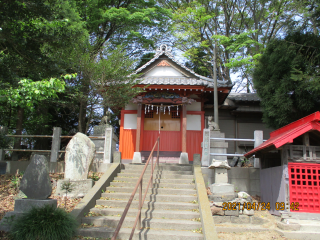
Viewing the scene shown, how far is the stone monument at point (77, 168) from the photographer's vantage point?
744 cm

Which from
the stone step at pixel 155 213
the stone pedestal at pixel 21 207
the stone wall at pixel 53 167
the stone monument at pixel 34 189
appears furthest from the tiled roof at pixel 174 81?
the stone pedestal at pixel 21 207

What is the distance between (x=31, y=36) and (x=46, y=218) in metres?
4.43

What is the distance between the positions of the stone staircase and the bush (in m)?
0.62

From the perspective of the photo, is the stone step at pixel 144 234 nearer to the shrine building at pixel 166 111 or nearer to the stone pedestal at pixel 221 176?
the stone pedestal at pixel 221 176

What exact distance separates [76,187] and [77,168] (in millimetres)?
542

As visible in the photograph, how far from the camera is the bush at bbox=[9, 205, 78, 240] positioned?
4.89 m

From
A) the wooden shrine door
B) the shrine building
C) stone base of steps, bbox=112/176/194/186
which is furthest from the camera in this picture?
the wooden shrine door

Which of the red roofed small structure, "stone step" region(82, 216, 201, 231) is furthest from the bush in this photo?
the red roofed small structure

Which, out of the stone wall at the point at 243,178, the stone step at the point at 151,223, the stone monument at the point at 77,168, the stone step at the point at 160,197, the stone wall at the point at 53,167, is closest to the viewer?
the stone step at the point at 151,223

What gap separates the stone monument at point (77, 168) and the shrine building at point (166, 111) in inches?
151

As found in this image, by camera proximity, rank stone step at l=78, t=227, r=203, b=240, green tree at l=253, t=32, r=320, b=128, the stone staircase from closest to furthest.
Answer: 1. stone step at l=78, t=227, r=203, b=240
2. the stone staircase
3. green tree at l=253, t=32, r=320, b=128

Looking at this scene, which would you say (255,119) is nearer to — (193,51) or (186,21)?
(193,51)

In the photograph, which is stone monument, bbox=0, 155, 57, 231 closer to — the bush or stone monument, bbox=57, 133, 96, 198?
the bush

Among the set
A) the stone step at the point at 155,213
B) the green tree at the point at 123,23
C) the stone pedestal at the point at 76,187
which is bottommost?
the stone step at the point at 155,213
